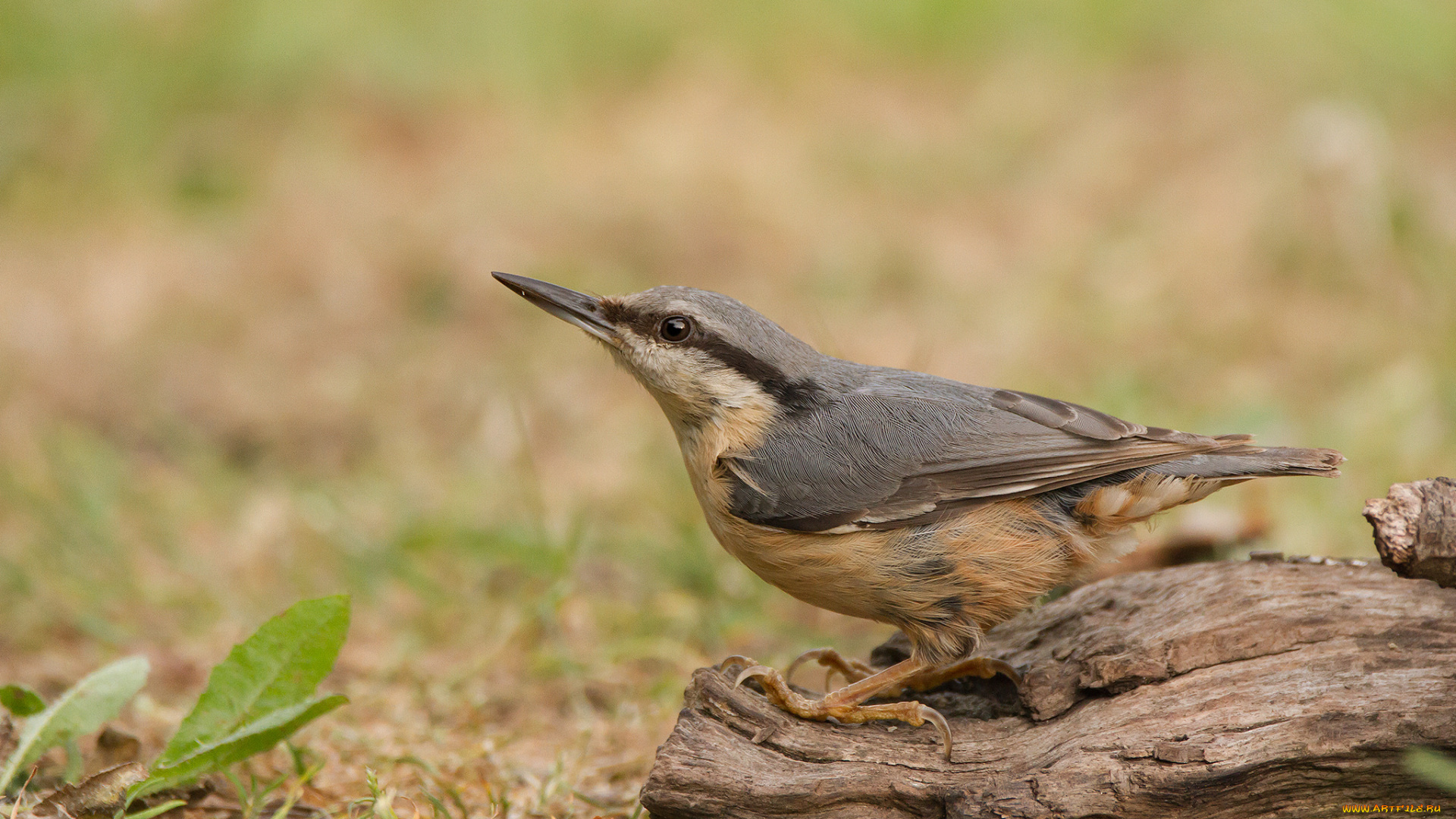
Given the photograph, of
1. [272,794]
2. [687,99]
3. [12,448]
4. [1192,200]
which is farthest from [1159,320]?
[12,448]

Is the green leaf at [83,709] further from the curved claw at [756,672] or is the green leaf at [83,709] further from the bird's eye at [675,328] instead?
the bird's eye at [675,328]

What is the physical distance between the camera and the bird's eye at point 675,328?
440cm

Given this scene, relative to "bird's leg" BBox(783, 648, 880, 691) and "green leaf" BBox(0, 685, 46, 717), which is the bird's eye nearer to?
"bird's leg" BBox(783, 648, 880, 691)

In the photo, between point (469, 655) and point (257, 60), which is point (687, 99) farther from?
point (469, 655)

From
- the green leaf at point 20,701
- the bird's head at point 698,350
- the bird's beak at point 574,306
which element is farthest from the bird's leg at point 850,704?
the green leaf at point 20,701

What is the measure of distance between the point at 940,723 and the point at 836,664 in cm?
66

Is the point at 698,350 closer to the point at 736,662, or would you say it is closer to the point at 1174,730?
the point at 736,662

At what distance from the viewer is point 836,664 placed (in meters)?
4.17

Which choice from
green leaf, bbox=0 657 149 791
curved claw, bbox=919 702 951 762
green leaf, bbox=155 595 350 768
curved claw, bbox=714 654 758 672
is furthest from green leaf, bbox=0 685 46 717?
curved claw, bbox=919 702 951 762

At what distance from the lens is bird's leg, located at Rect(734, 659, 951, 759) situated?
3.61m

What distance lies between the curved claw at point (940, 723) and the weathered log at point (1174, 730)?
0.03 metres

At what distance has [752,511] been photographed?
12.9ft

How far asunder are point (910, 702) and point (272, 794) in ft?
6.34

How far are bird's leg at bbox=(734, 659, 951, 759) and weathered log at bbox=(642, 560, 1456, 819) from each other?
5 centimetres
